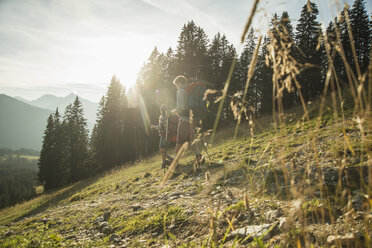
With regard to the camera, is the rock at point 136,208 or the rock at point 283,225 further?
the rock at point 136,208

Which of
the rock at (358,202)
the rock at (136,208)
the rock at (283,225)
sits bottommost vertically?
the rock at (136,208)

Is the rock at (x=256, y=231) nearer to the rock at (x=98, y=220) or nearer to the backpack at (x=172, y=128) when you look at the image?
the rock at (x=98, y=220)

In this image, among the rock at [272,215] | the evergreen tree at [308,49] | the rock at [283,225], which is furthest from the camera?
the evergreen tree at [308,49]

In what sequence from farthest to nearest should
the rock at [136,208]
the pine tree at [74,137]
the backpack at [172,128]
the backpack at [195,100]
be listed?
the pine tree at [74,137] → the backpack at [172,128] → the backpack at [195,100] → the rock at [136,208]

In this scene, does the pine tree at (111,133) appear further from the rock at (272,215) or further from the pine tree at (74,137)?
the rock at (272,215)

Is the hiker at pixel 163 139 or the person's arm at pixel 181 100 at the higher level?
the person's arm at pixel 181 100

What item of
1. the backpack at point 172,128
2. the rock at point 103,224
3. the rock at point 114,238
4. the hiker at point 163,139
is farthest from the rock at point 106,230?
the hiker at point 163,139

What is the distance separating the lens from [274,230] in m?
2.14

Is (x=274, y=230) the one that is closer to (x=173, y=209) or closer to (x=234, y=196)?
(x=234, y=196)

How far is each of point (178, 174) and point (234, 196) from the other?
3.76m

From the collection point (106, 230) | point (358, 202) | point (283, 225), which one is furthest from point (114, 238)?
point (358, 202)

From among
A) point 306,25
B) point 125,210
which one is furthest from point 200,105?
point 306,25

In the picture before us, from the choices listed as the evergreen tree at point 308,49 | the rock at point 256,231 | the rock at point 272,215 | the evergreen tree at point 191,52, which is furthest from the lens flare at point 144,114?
the rock at point 256,231

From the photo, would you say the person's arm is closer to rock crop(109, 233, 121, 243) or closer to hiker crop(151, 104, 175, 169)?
hiker crop(151, 104, 175, 169)
